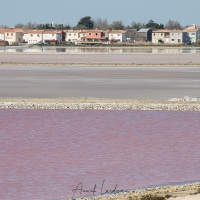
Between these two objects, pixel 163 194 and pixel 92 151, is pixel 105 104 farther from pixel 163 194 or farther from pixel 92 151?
pixel 163 194

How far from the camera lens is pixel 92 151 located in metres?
23.1

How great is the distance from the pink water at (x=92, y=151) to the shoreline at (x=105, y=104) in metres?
1.28

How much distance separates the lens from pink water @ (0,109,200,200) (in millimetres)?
18531

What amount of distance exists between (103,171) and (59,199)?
3.20 m

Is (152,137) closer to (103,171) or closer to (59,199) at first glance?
(103,171)

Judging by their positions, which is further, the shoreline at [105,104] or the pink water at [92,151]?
the shoreline at [105,104]

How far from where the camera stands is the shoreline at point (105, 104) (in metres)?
35.1

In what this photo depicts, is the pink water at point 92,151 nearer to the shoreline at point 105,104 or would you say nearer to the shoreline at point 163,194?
the shoreline at point 163,194

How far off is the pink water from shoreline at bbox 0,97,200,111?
50.5 inches

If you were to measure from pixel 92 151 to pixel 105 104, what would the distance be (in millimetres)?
12714
